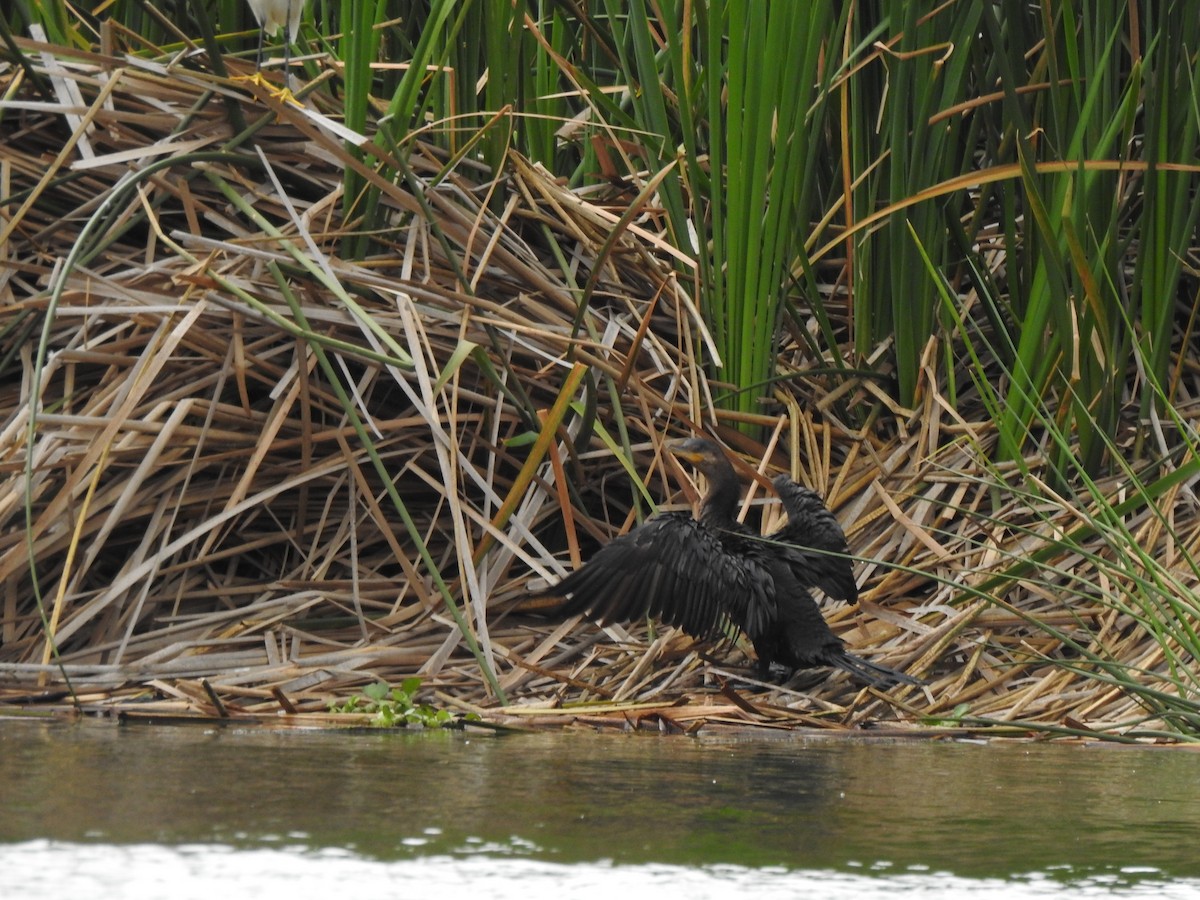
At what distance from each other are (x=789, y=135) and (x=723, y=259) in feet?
1.11

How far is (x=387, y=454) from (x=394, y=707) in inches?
32.3

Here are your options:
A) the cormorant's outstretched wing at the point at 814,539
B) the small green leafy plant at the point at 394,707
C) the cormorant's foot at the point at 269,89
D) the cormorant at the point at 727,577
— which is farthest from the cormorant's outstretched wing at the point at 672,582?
the cormorant's foot at the point at 269,89

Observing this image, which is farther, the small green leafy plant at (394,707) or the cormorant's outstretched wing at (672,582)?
the cormorant's outstretched wing at (672,582)

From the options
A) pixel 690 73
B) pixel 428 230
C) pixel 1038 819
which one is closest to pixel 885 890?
pixel 1038 819

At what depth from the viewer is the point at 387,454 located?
3.35m

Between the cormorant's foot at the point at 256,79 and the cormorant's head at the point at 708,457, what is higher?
the cormorant's foot at the point at 256,79

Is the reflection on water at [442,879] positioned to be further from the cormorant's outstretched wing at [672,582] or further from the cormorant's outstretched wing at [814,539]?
the cormorant's outstretched wing at [814,539]

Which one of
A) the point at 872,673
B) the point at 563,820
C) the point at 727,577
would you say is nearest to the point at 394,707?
the point at 727,577

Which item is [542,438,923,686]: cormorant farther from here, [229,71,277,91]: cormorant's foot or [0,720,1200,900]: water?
[229,71,277,91]: cormorant's foot

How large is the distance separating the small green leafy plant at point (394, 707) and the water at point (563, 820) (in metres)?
0.28

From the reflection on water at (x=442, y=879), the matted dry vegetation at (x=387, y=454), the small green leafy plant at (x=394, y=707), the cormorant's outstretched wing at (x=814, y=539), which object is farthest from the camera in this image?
the cormorant's outstretched wing at (x=814, y=539)

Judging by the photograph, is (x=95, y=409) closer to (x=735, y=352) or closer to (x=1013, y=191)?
(x=735, y=352)

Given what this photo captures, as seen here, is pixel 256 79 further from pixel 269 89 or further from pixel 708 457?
pixel 708 457

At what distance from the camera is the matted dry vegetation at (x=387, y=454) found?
298cm
